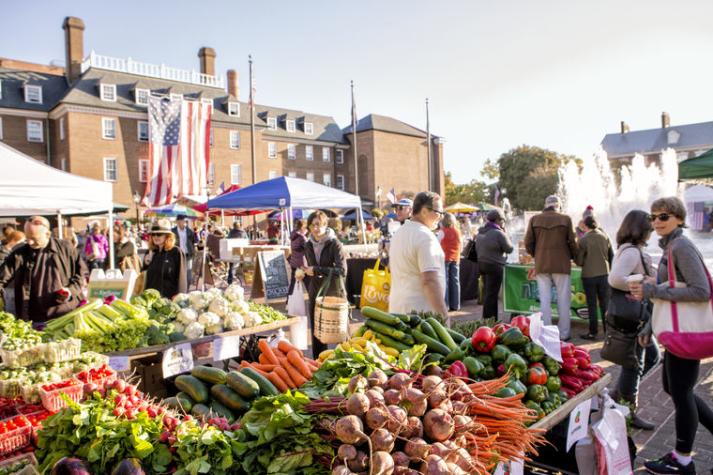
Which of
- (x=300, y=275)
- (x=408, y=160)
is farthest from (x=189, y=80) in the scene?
(x=300, y=275)

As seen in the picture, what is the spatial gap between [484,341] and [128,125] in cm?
3885

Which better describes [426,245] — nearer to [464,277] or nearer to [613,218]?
[464,277]

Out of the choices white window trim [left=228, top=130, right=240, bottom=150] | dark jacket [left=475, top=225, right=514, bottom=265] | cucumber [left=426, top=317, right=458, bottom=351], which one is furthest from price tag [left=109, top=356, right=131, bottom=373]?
white window trim [left=228, top=130, right=240, bottom=150]

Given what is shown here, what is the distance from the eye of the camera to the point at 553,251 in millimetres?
Answer: 7023

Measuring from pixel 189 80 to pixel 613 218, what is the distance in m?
34.0

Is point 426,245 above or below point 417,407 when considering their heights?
above

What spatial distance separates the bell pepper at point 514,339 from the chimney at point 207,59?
4501 cm

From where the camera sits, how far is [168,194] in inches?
768

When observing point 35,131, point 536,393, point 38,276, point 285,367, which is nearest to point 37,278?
point 38,276

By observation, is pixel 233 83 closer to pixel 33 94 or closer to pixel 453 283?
pixel 33 94

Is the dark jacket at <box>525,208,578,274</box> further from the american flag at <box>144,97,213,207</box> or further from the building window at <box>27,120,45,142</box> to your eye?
the building window at <box>27,120,45,142</box>

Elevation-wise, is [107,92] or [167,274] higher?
[107,92]

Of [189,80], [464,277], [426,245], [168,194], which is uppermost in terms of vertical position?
[189,80]

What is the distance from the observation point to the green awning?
21.4 feet
